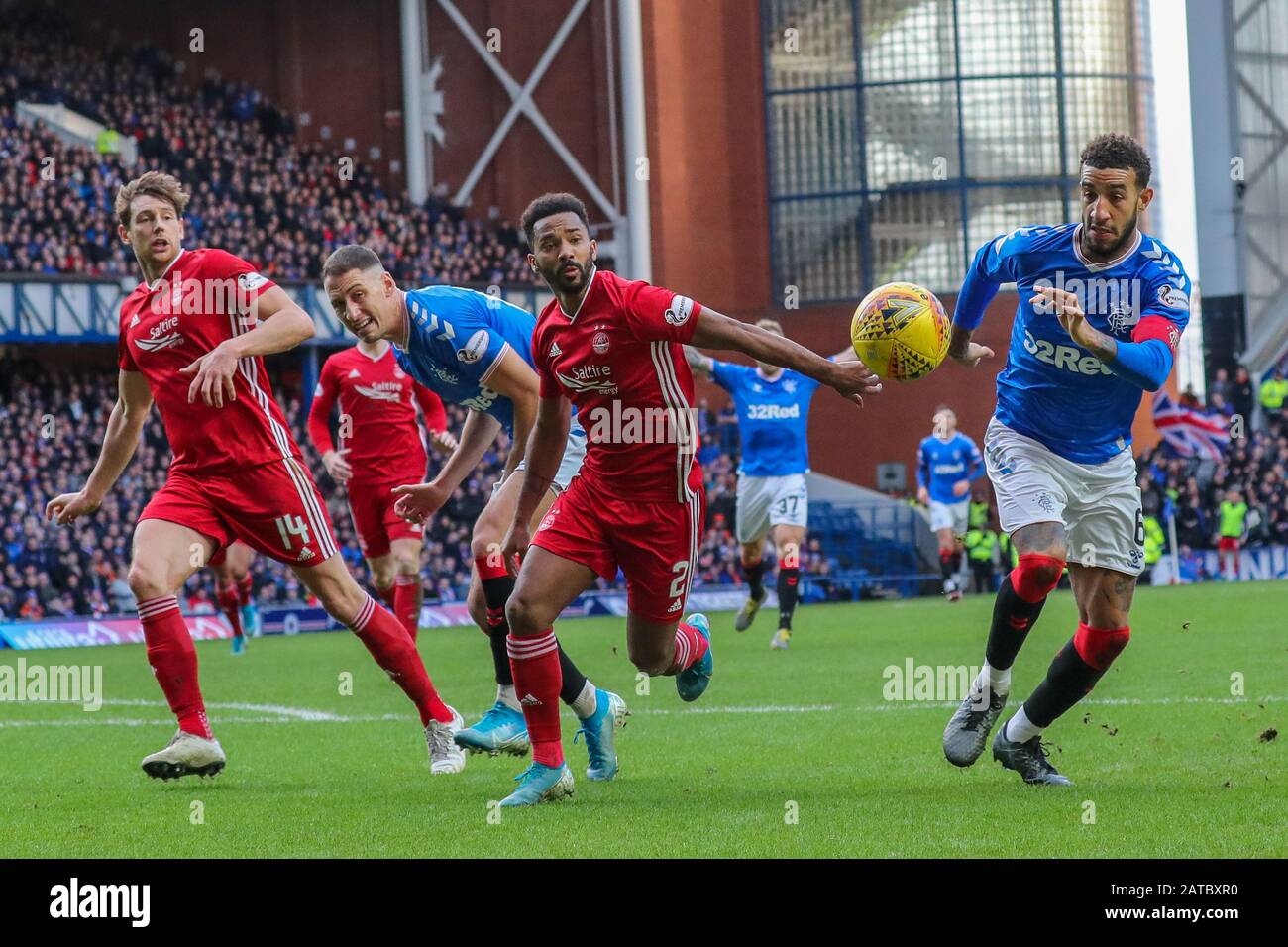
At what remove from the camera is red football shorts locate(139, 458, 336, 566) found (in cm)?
782

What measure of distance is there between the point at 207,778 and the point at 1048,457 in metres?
3.96

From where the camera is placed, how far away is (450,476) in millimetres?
7996

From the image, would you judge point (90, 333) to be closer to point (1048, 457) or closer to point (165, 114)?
point (165, 114)

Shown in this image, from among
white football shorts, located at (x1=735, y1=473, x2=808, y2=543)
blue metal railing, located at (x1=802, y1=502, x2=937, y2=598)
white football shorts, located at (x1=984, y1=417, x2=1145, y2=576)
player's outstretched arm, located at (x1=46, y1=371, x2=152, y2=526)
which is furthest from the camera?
blue metal railing, located at (x1=802, y1=502, x2=937, y2=598)

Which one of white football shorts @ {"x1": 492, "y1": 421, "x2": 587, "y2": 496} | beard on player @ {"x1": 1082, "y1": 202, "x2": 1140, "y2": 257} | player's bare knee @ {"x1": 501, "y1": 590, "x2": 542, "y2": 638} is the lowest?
player's bare knee @ {"x1": 501, "y1": 590, "x2": 542, "y2": 638}

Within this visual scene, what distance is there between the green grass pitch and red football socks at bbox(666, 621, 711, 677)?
1.55 ft

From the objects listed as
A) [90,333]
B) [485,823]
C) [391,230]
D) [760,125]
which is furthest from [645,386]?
[760,125]

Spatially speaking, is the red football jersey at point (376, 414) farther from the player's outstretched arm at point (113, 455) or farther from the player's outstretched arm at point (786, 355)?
the player's outstretched arm at point (786, 355)

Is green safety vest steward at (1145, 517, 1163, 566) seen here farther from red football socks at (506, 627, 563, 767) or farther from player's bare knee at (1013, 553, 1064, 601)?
red football socks at (506, 627, 563, 767)

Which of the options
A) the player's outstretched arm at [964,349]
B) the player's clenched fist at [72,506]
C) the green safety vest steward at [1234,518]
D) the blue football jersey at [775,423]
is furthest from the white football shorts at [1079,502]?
the green safety vest steward at [1234,518]

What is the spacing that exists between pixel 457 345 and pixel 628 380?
1140 millimetres

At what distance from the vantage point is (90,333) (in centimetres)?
2850

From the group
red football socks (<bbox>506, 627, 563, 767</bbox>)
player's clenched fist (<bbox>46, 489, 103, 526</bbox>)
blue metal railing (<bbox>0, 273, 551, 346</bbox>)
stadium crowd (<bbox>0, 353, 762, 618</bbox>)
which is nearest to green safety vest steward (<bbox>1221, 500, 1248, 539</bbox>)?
stadium crowd (<bbox>0, 353, 762, 618</bbox>)
